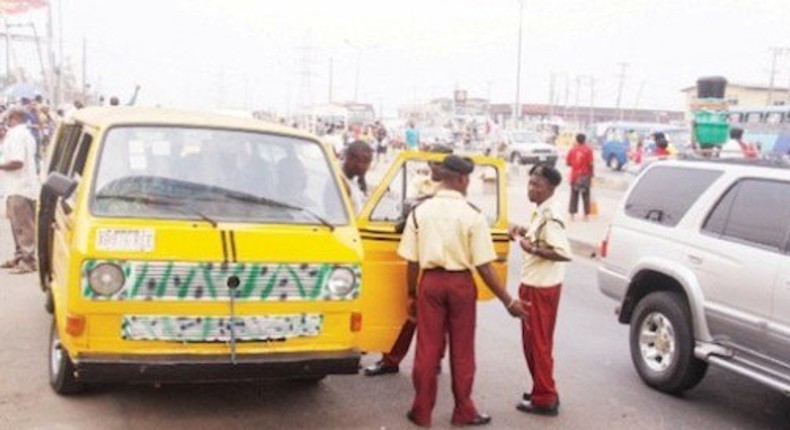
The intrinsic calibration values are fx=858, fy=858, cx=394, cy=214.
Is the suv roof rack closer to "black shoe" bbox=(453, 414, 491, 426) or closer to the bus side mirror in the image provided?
"black shoe" bbox=(453, 414, 491, 426)

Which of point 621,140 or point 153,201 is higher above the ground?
point 621,140

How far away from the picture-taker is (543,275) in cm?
552

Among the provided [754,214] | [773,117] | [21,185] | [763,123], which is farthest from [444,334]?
[773,117]

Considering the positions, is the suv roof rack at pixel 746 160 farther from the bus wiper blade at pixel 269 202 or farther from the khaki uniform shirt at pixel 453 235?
the bus wiper blade at pixel 269 202

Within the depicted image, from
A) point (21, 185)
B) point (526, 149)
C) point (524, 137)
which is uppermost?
point (524, 137)

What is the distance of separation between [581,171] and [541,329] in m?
11.6

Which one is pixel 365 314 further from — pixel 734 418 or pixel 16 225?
pixel 16 225

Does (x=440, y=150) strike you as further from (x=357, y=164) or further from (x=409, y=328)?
(x=409, y=328)

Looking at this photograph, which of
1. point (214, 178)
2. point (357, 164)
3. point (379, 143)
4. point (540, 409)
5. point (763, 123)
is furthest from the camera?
point (379, 143)

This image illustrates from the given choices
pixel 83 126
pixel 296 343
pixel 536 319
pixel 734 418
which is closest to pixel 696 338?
pixel 734 418

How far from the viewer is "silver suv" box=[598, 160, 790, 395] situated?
5445 mm

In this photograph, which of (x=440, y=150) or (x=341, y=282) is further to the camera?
(x=440, y=150)

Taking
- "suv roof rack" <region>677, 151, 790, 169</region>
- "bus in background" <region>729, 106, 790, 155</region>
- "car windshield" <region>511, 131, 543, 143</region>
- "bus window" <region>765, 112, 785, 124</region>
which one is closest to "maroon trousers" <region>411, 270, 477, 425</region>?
"suv roof rack" <region>677, 151, 790, 169</region>

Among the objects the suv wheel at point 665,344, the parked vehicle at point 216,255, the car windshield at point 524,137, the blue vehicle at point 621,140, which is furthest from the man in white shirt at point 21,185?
the car windshield at point 524,137
